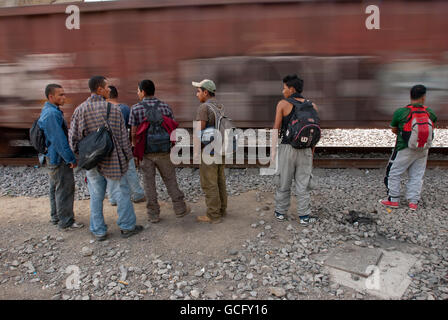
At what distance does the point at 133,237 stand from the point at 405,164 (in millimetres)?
3733

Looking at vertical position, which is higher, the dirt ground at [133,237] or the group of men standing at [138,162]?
the group of men standing at [138,162]

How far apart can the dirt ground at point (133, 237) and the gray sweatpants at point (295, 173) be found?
0.37 meters

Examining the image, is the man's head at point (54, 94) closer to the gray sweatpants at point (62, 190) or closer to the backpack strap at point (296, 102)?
the gray sweatpants at point (62, 190)

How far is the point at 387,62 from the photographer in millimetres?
5129

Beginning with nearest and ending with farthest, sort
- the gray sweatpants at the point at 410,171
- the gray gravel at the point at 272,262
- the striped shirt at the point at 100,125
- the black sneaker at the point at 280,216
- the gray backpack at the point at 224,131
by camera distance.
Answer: the gray gravel at the point at 272,262 < the striped shirt at the point at 100,125 < the gray backpack at the point at 224,131 < the black sneaker at the point at 280,216 < the gray sweatpants at the point at 410,171

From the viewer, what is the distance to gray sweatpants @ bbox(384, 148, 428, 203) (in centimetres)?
416

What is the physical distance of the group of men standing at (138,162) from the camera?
136 inches

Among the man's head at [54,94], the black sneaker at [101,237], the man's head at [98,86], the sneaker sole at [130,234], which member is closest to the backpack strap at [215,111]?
the man's head at [98,86]

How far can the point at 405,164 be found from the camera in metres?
4.20

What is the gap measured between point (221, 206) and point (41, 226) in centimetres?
243

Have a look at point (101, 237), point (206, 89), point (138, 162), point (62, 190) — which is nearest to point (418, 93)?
point (206, 89)

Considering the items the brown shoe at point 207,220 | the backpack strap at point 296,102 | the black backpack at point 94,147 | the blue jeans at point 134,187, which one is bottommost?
the brown shoe at point 207,220

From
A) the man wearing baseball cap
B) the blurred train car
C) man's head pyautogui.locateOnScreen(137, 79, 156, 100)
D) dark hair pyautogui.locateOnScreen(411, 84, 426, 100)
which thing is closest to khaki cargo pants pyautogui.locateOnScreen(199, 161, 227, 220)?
the man wearing baseball cap

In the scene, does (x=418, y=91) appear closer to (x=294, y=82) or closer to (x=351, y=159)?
(x=294, y=82)
